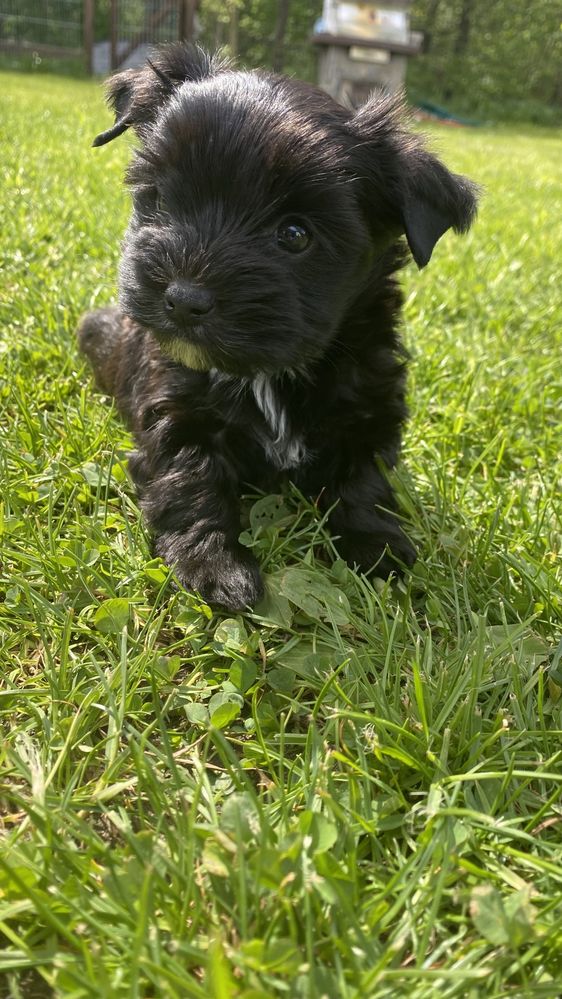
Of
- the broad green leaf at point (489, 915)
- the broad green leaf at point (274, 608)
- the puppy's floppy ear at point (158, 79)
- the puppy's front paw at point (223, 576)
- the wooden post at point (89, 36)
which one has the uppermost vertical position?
the wooden post at point (89, 36)

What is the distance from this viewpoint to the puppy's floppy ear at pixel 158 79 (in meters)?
1.95

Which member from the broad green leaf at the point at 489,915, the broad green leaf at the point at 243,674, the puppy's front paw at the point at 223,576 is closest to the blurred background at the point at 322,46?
the puppy's front paw at the point at 223,576

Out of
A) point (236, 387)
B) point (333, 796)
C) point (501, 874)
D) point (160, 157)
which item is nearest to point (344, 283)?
point (236, 387)

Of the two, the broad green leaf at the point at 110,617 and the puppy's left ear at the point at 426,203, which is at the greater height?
the puppy's left ear at the point at 426,203

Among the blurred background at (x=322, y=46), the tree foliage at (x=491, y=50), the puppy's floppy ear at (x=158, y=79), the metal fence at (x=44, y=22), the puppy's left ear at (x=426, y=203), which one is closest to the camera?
the puppy's left ear at (x=426, y=203)

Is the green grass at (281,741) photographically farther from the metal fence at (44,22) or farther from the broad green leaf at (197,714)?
the metal fence at (44,22)

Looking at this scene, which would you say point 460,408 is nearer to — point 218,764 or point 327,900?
point 218,764

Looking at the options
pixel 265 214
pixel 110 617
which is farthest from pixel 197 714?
pixel 265 214

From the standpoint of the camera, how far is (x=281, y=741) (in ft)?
3.91

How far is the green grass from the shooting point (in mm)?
A: 930

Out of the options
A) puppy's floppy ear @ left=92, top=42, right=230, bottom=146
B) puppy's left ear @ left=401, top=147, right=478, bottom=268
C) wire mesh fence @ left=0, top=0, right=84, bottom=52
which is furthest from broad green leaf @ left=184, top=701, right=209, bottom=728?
wire mesh fence @ left=0, top=0, right=84, bottom=52

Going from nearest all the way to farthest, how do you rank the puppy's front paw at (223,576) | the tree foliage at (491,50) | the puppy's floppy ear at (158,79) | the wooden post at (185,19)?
the puppy's front paw at (223,576)
the puppy's floppy ear at (158,79)
the wooden post at (185,19)
the tree foliage at (491,50)

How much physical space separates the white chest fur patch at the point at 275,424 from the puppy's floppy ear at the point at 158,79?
71 centimetres

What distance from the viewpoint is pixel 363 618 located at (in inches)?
63.7
